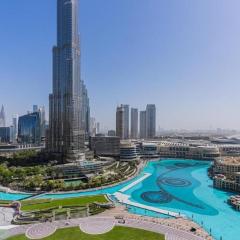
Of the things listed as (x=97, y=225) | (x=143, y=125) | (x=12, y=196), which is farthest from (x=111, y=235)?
(x=143, y=125)

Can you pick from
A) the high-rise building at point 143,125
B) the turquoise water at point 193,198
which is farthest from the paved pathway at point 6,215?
the high-rise building at point 143,125

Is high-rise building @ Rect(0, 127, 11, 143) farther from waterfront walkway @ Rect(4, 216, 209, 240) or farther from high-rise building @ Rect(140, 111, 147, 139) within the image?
waterfront walkway @ Rect(4, 216, 209, 240)

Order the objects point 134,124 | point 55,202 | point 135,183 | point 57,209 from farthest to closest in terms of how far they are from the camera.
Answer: point 134,124 < point 135,183 < point 55,202 < point 57,209

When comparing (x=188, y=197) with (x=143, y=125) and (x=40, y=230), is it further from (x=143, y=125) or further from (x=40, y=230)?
(x=143, y=125)

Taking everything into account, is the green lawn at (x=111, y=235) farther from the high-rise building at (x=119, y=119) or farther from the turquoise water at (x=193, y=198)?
the high-rise building at (x=119, y=119)

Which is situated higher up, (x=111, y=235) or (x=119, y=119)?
(x=119, y=119)

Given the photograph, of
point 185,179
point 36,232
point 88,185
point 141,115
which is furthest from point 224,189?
point 141,115

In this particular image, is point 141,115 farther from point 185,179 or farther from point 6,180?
point 6,180
